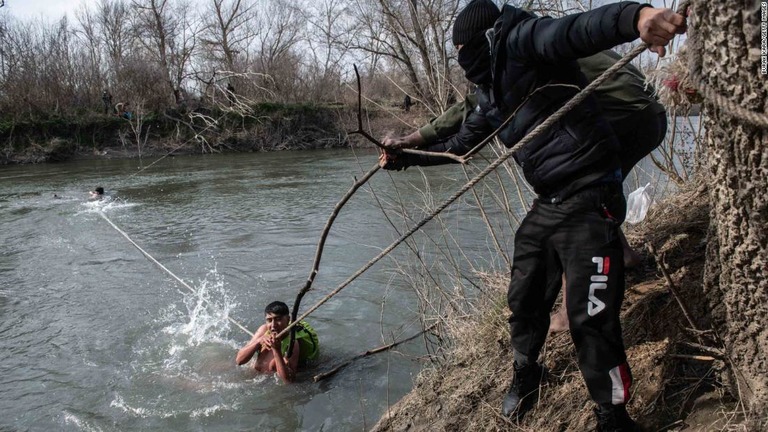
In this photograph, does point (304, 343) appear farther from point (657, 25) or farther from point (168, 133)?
point (168, 133)

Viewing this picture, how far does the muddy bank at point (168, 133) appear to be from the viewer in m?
24.5

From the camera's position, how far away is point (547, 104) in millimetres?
2252

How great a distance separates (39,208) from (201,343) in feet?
32.9

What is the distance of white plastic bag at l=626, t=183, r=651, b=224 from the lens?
385cm

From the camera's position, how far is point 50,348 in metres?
5.88

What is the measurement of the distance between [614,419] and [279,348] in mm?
3182

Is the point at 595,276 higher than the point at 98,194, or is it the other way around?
the point at 595,276

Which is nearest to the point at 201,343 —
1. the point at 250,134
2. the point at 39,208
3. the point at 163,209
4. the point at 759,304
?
the point at 759,304

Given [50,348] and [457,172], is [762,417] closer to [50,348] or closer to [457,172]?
[50,348]

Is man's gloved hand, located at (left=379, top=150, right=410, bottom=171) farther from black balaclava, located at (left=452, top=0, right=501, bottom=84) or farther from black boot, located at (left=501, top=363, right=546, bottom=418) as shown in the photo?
black boot, located at (left=501, top=363, right=546, bottom=418)

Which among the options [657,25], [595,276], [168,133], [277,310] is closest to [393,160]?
[595,276]

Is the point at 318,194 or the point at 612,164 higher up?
the point at 612,164

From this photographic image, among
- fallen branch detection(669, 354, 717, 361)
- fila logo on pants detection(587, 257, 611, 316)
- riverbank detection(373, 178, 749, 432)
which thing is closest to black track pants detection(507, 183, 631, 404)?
fila logo on pants detection(587, 257, 611, 316)

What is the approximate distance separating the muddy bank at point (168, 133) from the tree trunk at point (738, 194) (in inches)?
848
